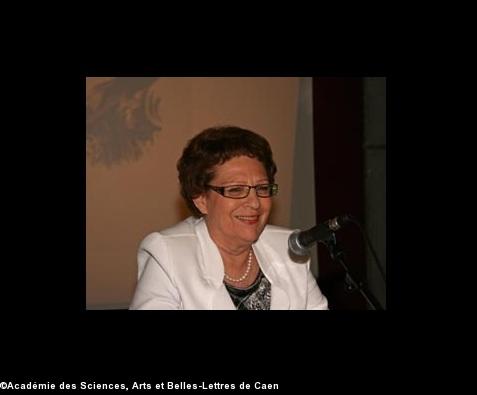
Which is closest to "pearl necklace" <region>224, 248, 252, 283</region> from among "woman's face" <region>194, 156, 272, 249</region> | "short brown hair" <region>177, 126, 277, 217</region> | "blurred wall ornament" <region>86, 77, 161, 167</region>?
"woman's face" <region>194, 156, 272, 249</region>

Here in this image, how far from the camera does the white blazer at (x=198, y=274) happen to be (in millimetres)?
2082

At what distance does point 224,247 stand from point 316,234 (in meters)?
0.80

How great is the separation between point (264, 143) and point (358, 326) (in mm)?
1021

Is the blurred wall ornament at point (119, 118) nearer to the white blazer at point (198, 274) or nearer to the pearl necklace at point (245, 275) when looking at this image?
the white blazer at point (198, 274)

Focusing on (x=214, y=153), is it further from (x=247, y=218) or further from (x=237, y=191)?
(x=247, y=218)

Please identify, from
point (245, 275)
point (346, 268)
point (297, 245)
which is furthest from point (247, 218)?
point (346, 268)

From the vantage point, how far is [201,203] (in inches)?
92.8

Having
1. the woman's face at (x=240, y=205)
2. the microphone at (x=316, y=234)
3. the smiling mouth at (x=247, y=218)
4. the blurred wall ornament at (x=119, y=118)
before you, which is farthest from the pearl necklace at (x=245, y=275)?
the blurred wall ornament at (x=119, y=118)

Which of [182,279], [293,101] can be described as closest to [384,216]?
[293,101]

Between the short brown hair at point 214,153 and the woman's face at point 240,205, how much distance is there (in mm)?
35

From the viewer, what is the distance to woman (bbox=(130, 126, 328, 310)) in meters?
2.12

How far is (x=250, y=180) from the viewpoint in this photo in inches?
86.2

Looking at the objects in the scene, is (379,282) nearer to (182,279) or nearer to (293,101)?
(293,101)

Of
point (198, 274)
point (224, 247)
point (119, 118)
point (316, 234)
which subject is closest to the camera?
point (316, 234)
